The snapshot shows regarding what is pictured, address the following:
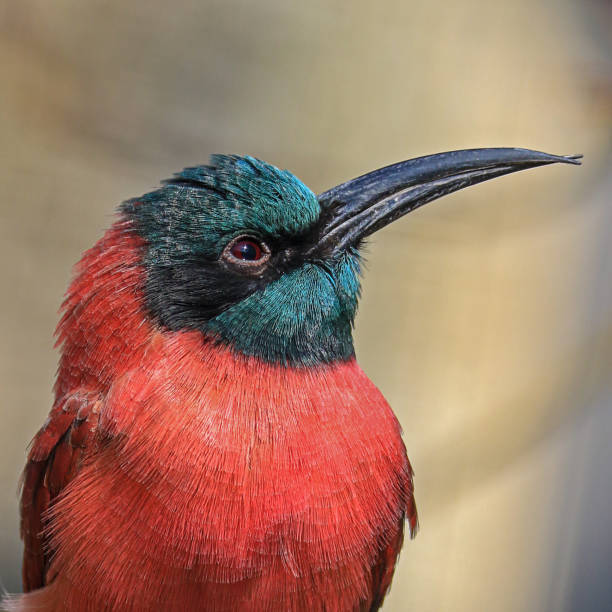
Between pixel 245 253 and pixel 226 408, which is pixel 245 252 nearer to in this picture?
pixel 245 253

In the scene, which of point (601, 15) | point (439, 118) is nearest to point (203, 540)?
point (439, 118)

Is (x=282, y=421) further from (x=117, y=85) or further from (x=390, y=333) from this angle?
(x=117, y=85)

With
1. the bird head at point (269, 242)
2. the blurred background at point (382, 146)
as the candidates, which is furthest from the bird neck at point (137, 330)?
the blurred background at point (382, 146)

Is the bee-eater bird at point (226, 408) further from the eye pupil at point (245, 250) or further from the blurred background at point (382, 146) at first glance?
the blurred background at point (382, 146)

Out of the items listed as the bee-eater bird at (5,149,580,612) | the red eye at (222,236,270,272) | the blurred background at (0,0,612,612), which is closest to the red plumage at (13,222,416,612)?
the bee-eater bird at (5,149,580,612)

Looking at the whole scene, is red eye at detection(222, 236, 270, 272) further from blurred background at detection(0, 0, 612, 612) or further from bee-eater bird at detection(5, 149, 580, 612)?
blurred background at detection(0, 0, 612, 612)

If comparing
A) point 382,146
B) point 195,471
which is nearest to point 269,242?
point 195,471
